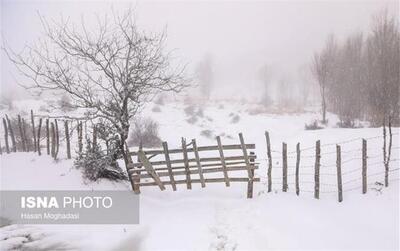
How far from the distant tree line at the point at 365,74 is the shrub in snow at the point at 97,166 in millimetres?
10736

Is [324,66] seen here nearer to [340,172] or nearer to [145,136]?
[145,136]

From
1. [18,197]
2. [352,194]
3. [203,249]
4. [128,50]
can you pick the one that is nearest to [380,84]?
[352,194]

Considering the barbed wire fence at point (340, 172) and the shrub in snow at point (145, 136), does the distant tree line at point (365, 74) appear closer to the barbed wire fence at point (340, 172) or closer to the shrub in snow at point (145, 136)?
the barbed wire fence at point (340, 172)

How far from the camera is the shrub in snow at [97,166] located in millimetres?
11609

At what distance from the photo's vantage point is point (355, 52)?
31.4 m

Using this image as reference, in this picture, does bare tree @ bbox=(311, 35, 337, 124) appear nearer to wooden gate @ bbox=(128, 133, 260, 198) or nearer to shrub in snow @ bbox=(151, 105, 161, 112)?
shrub in snow @ bbox=(151, 105, 161, 112)

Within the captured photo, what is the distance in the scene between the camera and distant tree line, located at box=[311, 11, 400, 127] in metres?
19.2

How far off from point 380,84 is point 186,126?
17.8 m

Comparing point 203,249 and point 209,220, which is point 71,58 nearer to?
point 209,220

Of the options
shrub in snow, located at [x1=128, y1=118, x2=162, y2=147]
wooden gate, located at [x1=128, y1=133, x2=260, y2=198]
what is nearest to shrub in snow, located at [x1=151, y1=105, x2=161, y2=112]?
shrub in snow, located at [x1=128, y1=118, x2=162, y2=147]

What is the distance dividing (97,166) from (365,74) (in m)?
22.4

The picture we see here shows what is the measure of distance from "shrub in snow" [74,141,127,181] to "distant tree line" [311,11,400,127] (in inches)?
423

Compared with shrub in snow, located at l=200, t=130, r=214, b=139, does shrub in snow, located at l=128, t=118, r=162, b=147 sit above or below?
above

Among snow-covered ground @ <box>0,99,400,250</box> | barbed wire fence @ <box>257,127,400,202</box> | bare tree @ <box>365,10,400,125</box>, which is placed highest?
bare tree @ <box>365,10,400,125</box>
